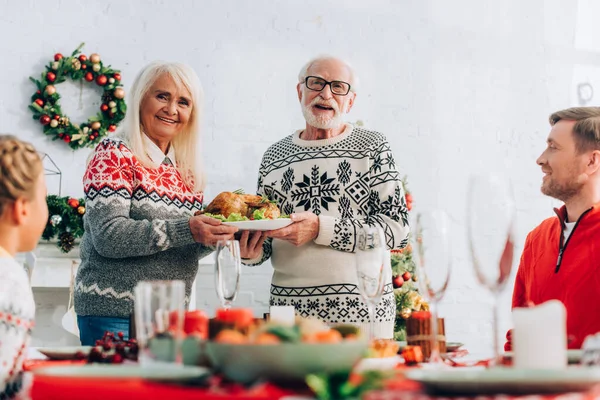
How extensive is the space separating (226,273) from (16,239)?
18.0 inches

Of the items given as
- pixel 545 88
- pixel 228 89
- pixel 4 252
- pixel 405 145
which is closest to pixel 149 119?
pixel 4 252

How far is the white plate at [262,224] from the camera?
215cm

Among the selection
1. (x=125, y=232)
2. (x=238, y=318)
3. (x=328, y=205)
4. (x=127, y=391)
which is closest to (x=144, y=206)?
(x=125, y=232)

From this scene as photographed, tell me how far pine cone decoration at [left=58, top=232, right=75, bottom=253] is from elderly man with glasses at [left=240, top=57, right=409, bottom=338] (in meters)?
1.37

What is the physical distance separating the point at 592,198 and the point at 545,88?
251 cm

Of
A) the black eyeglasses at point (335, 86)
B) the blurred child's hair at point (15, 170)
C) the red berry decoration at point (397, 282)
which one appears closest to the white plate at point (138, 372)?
the blurred child's hair at point (15, 170)

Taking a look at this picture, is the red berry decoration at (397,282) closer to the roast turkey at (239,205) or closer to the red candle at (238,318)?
the roast turkey at (239,205)

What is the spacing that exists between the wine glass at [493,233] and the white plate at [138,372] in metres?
0.45

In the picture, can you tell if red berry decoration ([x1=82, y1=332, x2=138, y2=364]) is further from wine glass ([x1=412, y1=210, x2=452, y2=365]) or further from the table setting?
wine glass ([x1=412, y1=210, x2=452, y2=365])

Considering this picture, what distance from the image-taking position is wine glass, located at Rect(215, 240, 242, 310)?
162cm

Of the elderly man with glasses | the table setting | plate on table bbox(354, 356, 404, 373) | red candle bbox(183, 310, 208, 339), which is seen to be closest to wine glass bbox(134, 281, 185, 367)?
the table setting

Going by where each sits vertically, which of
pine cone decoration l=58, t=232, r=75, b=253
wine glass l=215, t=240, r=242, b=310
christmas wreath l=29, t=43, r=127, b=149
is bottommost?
wine glass l=215, t=240, r=242, b=310

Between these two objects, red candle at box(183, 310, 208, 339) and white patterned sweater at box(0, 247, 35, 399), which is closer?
white patterned sweater at box(0, 247, 35, 399)

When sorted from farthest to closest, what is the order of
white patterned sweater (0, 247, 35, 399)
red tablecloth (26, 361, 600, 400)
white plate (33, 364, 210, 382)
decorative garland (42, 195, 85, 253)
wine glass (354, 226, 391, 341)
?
decorative garland (42, 195, 85, 253), wine glass (354, 226, 391, 341), white patterned sweater (0, 247, 35, 399), white plate (33, 364, 210, 382), red tablecloth (26, 361, 600, 400)
